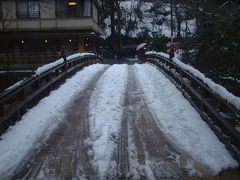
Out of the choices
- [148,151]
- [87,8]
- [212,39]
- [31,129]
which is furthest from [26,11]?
[148,151]

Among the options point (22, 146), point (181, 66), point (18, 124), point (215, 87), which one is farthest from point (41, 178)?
point (181, 66)

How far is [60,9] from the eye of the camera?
38750mm

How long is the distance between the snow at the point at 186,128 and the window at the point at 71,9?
27917 mm

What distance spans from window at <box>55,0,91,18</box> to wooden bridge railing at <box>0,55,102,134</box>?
80.3 ft

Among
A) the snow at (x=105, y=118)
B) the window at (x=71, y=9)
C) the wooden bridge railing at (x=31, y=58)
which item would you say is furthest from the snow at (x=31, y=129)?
the window at (x=71, y=9)

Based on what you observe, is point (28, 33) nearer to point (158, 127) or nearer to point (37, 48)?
point (37, 48)

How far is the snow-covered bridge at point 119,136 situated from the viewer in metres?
6.03

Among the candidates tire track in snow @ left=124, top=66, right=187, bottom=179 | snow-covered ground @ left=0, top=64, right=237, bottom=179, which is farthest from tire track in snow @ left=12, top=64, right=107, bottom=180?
tire track in snow @ left=124, top=66, right=187, bottom=179

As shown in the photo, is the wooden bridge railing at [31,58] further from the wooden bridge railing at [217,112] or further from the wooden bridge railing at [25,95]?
the wooden bridge railing at [217,112]

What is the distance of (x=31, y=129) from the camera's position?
816cm

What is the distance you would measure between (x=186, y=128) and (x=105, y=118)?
2065mm

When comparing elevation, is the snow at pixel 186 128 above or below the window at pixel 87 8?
below

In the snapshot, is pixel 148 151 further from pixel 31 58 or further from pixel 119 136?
pixel 31 58

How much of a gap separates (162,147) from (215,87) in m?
1.86
